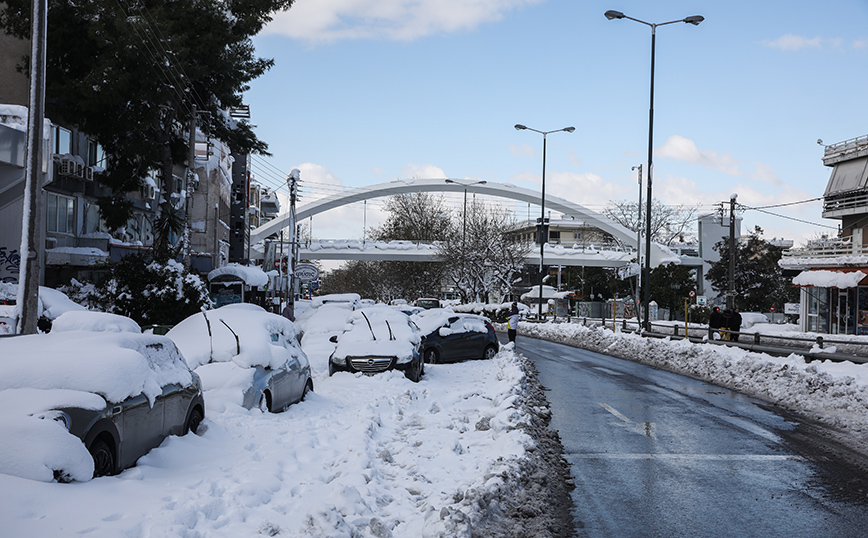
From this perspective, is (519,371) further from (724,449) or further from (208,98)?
(208,98)

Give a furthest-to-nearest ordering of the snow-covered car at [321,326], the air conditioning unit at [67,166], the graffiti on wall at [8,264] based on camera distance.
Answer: the air conditioning unit at [67,166] < the graffiti on wall at [8,264] < the snow-covered car at [321,326]

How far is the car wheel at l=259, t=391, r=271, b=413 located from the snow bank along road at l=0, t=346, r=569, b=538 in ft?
0.60

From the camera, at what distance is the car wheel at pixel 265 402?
1057cm

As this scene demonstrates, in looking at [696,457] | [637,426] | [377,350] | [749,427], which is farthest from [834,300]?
[696,457]

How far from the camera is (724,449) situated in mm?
10203

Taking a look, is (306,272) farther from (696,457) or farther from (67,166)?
(696,457)

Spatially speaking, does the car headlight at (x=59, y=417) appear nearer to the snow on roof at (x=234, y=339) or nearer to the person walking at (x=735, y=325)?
the snow on roof at (x=234, y=339)

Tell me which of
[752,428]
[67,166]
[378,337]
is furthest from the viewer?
[67,166]

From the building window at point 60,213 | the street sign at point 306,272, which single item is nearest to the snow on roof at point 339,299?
the building window at point 60,213

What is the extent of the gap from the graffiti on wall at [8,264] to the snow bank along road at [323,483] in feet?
56.6

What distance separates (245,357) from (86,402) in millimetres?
4759

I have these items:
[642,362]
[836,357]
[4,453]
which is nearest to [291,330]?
[4,453]

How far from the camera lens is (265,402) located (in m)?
10.8

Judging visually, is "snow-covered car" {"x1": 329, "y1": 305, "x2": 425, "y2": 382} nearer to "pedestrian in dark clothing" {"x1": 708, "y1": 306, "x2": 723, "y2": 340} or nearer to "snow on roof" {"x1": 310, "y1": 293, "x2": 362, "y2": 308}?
"snow on roof" {"x1": 310, "y1": 293, "x2": 362, "y2": 308}
